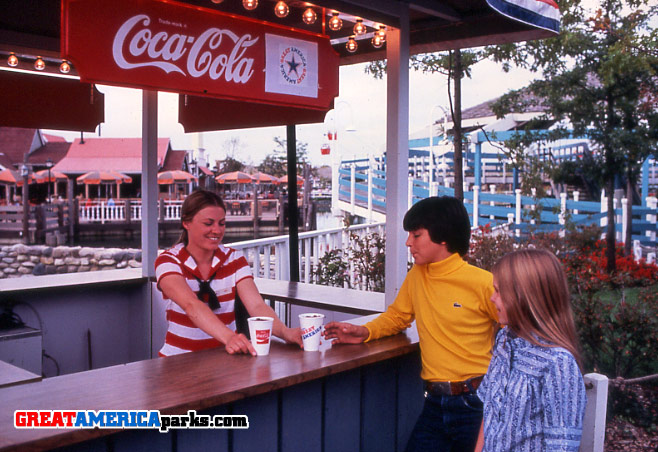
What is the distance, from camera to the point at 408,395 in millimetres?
2613

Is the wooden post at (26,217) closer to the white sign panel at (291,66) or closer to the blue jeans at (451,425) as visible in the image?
the white sign panel at (291,66)

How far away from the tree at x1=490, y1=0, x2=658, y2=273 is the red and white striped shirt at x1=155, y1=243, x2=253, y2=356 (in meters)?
4.23

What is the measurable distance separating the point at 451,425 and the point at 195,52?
180 centimetres

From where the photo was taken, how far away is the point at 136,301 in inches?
189

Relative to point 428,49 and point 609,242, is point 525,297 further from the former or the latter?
point 609,242

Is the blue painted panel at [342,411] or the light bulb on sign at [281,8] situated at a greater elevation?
the light bulb on sign at [281,8]

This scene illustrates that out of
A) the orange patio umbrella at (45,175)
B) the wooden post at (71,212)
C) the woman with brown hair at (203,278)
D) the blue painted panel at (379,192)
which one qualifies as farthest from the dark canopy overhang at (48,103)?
the orange patio umbrella at (45,175)

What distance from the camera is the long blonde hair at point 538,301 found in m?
1.63

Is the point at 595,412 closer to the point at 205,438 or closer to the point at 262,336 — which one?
the point at 262,336

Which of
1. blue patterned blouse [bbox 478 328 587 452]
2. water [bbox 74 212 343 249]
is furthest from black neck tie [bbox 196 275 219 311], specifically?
water [bbox 74 212 343 249]

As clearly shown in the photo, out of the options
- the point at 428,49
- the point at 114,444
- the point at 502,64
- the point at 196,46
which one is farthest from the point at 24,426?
the point at 502,64

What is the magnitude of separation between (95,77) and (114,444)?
127cm

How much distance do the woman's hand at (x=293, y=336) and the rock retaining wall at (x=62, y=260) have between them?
10411 millimetres

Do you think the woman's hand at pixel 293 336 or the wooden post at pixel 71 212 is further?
the wooden post at pixel 71 212
